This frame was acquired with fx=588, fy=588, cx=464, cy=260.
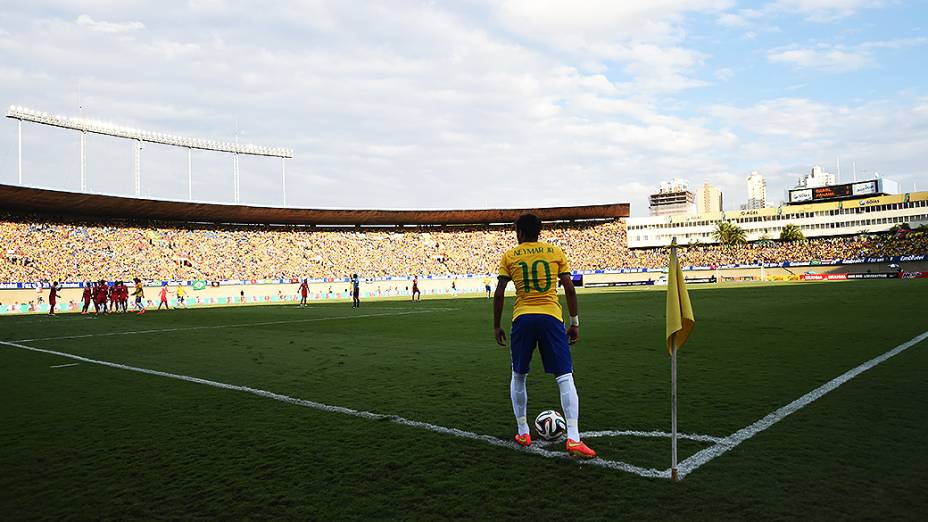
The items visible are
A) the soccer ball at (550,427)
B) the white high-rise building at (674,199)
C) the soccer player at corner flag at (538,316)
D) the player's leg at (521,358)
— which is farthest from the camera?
the white high-rise building at (674,199)

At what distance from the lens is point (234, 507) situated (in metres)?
4.09

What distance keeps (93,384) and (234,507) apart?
694cm

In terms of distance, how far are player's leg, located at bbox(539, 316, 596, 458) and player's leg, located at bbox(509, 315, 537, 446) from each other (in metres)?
0.12

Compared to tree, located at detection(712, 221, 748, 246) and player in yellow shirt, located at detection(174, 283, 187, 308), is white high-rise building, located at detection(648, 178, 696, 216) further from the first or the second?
player in yellow shirt, located at detection(174, 283, 187, 308)

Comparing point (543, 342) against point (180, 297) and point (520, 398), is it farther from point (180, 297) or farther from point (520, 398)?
point (180, 297)

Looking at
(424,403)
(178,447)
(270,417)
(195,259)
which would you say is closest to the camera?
(178,447)

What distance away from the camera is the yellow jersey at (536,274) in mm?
5301

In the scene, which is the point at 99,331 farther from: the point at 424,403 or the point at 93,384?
the point at 424,403

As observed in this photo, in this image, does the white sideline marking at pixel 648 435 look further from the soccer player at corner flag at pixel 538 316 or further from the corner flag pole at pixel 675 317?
the corner flag pole at pixel 675 317

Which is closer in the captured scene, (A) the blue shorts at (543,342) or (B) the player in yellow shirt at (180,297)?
(A) the blue shorts at (543,342)

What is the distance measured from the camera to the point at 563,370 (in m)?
5.20

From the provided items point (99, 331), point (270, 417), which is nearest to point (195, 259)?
point (99, 331)

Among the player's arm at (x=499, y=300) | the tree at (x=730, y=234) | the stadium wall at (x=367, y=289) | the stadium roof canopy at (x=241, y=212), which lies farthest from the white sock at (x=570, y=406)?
the tree at (x=730, y=234)

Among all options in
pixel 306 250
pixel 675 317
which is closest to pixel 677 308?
pixel 675 317
